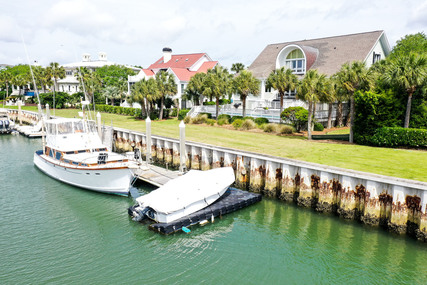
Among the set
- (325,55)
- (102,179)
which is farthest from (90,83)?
(102,179)

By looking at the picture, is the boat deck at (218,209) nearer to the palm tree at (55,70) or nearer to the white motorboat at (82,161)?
the white motorboat at (82,161)

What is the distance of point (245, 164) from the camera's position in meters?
20.5

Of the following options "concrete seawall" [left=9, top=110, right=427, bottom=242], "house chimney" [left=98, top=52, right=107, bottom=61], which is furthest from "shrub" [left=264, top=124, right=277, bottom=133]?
"house chimney" [left=98, top=52, right=107, bottom=61]

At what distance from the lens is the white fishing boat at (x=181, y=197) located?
1542 cm

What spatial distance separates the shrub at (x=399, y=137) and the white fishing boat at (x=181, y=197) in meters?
12.5

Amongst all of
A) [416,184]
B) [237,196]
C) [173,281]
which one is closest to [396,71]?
[416,184]

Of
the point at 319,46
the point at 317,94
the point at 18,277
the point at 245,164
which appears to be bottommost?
the point at 18,277

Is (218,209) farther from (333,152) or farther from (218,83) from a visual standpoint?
(218,83)

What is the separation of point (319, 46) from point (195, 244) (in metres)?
42.2

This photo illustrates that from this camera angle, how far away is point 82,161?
20531 mm

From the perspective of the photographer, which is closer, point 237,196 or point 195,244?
point 195,244

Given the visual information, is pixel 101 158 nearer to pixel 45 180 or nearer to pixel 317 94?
pixel 45 180

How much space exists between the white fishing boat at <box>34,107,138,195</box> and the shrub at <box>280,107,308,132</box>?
18.1m

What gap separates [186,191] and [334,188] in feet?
25.4
